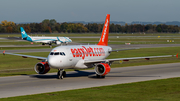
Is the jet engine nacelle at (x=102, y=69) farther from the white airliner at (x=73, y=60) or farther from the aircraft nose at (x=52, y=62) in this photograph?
the aircraft nose at (x=52, y=62)

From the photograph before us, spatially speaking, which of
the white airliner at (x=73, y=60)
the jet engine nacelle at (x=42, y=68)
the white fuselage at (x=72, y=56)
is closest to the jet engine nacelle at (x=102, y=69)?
the white airliner at (x=73, y=60)

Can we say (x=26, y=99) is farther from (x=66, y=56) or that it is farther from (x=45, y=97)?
(x=66, y=56)

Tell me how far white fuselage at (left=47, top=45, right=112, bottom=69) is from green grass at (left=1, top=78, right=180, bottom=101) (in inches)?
245

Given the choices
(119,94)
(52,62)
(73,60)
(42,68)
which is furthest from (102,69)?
(119,94)

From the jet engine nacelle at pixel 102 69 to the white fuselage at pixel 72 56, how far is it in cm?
217

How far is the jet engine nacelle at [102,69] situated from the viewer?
33.4 metres

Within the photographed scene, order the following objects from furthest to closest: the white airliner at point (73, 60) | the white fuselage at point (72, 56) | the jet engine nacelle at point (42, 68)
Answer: the jet engine nacelle at point (42, 68) → the white airliner at point (73, 60) → the white fuselage at point (72, 56)

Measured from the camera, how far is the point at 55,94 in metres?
24.7

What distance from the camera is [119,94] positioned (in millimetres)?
24359

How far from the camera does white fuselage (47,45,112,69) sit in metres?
31.7

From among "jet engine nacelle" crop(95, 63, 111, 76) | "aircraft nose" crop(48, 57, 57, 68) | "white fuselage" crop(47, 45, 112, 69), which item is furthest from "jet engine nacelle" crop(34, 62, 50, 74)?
"jet engine nacelle" crop(95, 63, 111, 76)

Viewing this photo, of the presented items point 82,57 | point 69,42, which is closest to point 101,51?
point 82,57

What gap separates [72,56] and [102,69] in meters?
3.85

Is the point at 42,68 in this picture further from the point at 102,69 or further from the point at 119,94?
the point at 119,94
